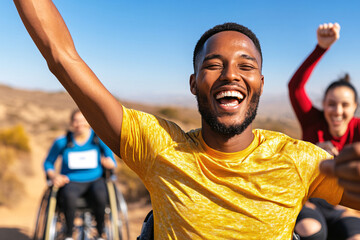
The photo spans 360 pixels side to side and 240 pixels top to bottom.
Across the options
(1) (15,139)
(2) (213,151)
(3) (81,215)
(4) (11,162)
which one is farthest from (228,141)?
(1) (15,139)

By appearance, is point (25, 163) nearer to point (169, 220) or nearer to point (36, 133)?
point (36, 133)

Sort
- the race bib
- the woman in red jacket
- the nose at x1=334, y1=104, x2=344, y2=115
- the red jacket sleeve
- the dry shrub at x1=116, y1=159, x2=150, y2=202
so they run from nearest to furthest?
the woman in red jacket < the red jacket sleeve < the nose at x1=334, y1=104, x2=344, y2=115 < the race bib < the dry shrub at x1=116, y1=159, x2=150, y2=202

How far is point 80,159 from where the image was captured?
3.93 metres

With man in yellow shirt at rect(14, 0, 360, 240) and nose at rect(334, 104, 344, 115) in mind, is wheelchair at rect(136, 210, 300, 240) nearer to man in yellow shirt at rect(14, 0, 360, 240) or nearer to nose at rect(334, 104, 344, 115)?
man in yellow shirt at rect(14, 0, 360, 240)

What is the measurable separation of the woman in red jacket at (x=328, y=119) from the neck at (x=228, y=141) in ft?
2.83

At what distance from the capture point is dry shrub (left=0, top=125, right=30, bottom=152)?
11.5 metres

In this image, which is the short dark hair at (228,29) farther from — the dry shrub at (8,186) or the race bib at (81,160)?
the dry shrub at (8,186)

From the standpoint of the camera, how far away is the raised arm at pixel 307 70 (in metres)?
1.97

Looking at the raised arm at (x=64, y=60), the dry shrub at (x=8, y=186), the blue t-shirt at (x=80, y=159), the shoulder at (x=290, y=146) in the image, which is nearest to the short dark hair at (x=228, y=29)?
the shoulder at (x=290, y=146)

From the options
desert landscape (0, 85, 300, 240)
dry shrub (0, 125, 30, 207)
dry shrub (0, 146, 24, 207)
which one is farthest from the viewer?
dry shrub (0, 125, 30, 207)

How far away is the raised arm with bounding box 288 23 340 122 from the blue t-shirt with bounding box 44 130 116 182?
7.15 ft

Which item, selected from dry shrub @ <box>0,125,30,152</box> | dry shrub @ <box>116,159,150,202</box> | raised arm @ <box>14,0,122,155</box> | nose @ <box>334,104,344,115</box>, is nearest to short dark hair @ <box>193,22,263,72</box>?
raised arm @ <box>14,0,122,155</box>

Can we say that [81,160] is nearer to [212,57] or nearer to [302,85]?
[302,85]

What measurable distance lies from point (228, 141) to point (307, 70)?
47.7 inches
